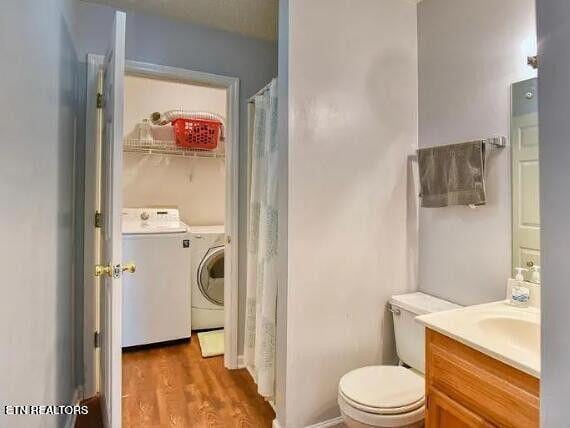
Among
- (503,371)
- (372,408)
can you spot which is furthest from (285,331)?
(503,371)

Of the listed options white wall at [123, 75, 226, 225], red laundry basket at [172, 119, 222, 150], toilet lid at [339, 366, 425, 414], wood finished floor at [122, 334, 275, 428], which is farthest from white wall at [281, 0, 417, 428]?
white wall at [123, 75, 226, 225]

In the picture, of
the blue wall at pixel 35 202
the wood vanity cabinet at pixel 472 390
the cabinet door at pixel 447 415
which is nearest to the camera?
the blue wall at pixel 35 202

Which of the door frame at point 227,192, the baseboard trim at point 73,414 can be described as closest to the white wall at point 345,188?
the door frame at point 227,192

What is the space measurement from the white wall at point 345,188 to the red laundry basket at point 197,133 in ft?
6.19

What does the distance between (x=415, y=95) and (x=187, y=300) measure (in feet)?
7.73

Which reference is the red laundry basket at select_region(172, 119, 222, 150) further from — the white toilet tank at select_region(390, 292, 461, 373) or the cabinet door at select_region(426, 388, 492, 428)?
the cabinet door at select_region(426, 388, 492, 428)

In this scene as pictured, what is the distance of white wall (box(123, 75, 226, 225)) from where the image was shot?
11.7 feet

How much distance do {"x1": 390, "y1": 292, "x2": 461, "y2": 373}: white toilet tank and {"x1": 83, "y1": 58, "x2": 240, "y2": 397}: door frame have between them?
118 centimetres

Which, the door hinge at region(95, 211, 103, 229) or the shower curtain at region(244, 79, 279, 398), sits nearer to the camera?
the shower curtain at region(244, 79, 279, 398)

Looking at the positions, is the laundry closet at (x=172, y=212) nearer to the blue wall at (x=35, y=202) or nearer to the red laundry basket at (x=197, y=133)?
the red laundry basket at (x=197, y=133)

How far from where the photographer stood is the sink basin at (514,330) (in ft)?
4.42

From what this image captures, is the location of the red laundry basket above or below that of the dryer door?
above

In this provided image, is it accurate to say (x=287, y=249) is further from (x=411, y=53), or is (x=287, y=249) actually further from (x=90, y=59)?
(x=90, y=59)

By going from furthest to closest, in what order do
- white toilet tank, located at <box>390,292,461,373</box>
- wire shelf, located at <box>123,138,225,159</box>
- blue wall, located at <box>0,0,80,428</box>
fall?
wire shelf, located at <box>123,138,225,159</box> → white toilet tank, located at <box>390,292,461,373</box> → blue wall, located at <box>0,0,80,428</box>
